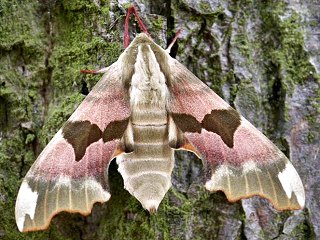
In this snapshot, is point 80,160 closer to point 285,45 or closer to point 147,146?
point 147,146

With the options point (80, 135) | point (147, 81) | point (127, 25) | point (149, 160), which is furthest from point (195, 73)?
point (80, 135)

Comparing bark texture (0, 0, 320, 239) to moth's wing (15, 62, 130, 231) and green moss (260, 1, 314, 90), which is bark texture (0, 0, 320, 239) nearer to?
green moss (260, 1, 314, 90)

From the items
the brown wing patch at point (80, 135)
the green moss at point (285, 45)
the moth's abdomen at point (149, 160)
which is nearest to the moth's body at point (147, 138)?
the moth's abdomen at point (149, 160)

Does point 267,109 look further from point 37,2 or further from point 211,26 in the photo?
point 37,2

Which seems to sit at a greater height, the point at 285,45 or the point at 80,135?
the point at 285,45

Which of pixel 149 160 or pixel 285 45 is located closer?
pixel 149 160

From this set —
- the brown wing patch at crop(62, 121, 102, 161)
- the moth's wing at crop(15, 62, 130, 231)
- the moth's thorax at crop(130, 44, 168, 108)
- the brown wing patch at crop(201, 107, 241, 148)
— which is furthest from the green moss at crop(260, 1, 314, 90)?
the brown wing patch at crop(62, 121, 102, 161)

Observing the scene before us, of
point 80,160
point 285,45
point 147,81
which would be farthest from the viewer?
point 285,45
